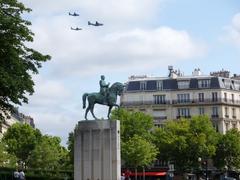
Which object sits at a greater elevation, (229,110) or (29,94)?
(229,110)

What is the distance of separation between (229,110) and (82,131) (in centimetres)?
7523

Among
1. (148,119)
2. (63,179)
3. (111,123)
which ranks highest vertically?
(148,119)

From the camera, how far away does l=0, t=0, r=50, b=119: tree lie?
39625 mm

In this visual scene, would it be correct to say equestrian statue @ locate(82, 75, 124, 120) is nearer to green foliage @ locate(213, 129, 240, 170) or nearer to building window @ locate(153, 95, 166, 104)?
green foliage @ locate(213, 129, 240, 170)

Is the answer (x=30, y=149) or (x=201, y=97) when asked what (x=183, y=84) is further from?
(x=30, y=149)

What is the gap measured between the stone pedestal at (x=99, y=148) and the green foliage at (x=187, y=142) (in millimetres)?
52967

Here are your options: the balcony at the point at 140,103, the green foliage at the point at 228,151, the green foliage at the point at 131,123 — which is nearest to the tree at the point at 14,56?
the green foliage at the point at 131,123

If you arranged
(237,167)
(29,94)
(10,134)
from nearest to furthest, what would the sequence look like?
(29,94) → (237,167) → (10,134)

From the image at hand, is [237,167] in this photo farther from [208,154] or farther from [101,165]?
[101,165]

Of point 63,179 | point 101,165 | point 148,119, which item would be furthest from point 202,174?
point 101,165

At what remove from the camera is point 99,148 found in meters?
43.6

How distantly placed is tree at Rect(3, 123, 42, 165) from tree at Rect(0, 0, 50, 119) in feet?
216

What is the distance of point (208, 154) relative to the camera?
95438mm

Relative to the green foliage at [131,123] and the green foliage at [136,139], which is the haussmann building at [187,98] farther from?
the green foliage at [131,123]
